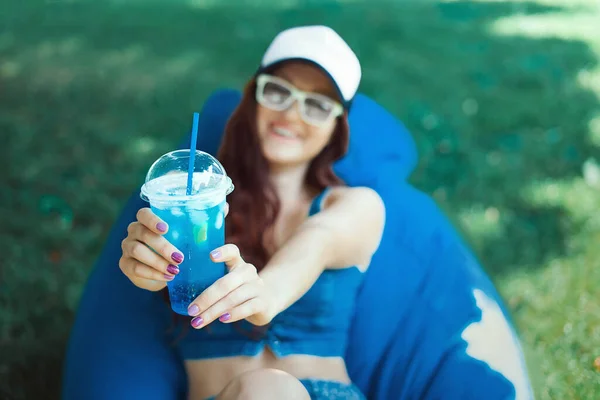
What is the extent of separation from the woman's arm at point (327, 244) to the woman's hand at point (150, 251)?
31 centimetres

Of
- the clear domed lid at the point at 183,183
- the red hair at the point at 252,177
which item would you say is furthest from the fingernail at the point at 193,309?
the red hair at the point at 252,177

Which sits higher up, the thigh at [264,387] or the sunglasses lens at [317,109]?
the sunglasses lens at [317,109]

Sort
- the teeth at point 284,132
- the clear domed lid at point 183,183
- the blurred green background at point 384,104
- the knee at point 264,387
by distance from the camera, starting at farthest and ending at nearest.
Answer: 1. the blurred green background at point 384,104
2. the teeth at point 284,132
3. the knee at point 264,387
4. the clear domed lid at point 183,183

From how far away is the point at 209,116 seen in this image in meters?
3.01

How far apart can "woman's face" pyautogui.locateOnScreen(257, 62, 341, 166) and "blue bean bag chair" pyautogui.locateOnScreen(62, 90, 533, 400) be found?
56 cm

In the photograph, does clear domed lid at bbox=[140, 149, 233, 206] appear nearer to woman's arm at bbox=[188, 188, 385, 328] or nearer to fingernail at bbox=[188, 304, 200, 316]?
woman's arm at bbox=[188, 188, 385, 328]

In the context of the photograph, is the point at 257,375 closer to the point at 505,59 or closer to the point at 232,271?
the point at 232,271

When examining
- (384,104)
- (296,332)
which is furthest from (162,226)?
(384,104)

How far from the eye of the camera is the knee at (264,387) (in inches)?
76.0

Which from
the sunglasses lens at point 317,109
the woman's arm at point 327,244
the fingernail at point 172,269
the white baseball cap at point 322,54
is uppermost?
the white baseball cap at point 322,54

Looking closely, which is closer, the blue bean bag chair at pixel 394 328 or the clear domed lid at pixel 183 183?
the clear domed lid at pixel 183 183

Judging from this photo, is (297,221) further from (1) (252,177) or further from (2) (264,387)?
(2) (264,387)

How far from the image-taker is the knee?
1931 mm

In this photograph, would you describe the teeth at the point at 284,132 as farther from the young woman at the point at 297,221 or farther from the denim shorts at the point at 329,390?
the denim shorts at the point at 329,390
